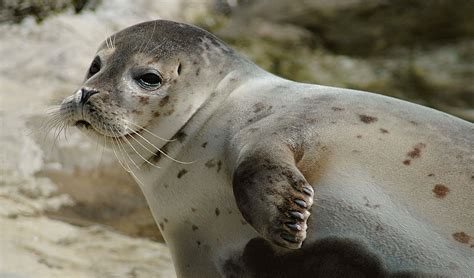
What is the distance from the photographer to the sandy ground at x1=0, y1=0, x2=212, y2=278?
3.79 meters

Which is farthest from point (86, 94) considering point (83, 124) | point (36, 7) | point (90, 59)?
point (36, 7)

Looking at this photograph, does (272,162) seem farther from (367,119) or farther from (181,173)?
(181,173)

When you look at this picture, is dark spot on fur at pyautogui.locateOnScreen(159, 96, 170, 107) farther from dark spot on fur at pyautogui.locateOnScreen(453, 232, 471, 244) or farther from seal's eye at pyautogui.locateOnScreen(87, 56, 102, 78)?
dark spot on fur at pyautogui.locateOnScreen(453, 232, 471, 244)

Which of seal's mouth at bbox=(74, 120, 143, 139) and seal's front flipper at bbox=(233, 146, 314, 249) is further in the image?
seal's mouth at bbox=(74, 120, 143, 139)

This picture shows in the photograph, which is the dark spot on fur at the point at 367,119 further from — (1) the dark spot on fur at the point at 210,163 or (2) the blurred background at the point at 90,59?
(2) the blurred background at the point at 90,59

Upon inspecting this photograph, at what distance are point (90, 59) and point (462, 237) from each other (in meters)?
4.05

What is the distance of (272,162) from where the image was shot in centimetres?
226

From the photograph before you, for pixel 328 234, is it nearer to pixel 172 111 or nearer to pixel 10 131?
pixel 172 111

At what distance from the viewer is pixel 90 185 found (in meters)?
4.76

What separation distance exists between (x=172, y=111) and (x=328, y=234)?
2.58 feet

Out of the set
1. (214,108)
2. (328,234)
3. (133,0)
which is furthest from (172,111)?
(133,0)

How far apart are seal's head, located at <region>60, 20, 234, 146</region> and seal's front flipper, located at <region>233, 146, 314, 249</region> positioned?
0.59 metres

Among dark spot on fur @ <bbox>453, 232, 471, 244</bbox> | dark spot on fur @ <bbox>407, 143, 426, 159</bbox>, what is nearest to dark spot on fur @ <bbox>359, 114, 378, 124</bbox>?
dark spot on fur @ <bbox>407, 143, 426, 159</bbox>

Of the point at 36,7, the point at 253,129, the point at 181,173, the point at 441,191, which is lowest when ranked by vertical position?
the point at 441,191
